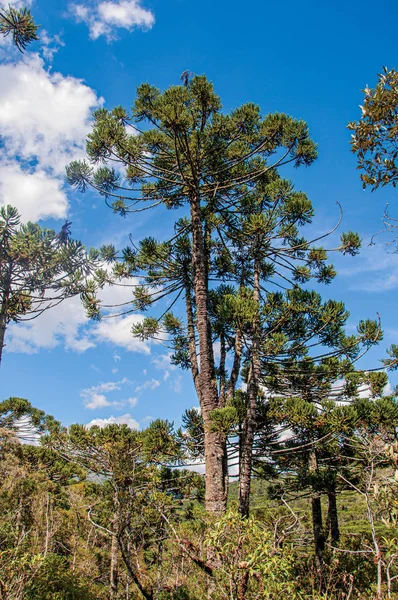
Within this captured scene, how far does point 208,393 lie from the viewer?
6.97m

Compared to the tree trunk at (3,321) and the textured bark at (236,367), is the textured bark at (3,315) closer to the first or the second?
the tree trunk at (3,321)

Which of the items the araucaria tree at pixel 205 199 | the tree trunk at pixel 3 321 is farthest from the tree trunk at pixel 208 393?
the tree trunk at pixel 3 321

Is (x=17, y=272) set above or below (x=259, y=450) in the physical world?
above

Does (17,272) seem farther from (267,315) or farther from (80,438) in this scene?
(267,315)

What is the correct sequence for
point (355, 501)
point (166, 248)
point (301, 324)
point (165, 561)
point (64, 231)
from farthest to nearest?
point (355, 501) → point (64, 231) → point (166, 248) → point (301, 324) → point (165, 561)

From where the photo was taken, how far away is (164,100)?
271 inches

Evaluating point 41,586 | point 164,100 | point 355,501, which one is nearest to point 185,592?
point 41,586

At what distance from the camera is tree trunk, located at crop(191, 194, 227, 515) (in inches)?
242

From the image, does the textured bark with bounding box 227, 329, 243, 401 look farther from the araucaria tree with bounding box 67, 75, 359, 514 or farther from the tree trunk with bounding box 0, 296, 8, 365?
the tree trunk with bounding box 0, 296, 8, 365

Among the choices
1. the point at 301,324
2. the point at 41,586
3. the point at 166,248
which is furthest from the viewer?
the point at 166,248

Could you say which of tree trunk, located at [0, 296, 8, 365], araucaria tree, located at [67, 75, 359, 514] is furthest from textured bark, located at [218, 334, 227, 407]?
tree trunk, located at [0, 296, 8, 365]

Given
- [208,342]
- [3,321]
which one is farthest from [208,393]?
[3,321]

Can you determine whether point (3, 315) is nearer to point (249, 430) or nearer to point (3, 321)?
point (3, 321)

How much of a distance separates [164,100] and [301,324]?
5501 mm
